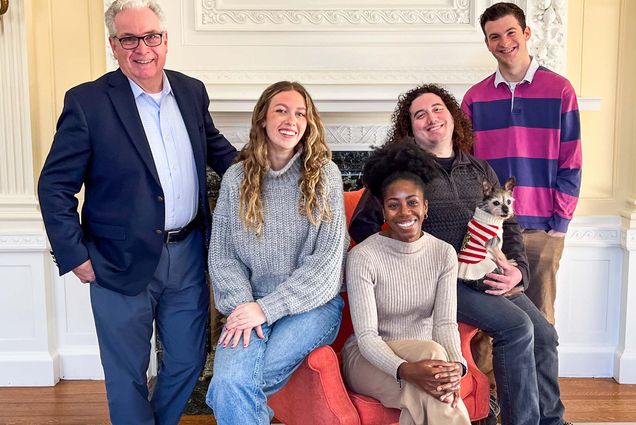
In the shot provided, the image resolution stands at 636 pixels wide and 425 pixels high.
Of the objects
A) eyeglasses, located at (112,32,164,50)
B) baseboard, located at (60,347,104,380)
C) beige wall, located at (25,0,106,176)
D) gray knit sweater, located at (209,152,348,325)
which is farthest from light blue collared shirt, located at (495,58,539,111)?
baseboard, located at (60,347,104,380)

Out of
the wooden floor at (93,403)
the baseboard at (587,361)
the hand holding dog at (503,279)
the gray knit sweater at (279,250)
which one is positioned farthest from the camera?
the baseboard at (587,361)

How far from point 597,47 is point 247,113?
68.8 inches

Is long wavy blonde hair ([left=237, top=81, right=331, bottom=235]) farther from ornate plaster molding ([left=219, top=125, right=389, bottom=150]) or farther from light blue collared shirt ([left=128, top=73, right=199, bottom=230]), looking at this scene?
ornate plaster molding ([left=219, top=125, right=389, bottom=150])

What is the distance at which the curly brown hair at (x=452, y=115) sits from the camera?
2.62 m

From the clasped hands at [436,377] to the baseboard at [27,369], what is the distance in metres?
2.10

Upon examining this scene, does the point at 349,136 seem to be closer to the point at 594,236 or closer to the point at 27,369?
the point at 594,236

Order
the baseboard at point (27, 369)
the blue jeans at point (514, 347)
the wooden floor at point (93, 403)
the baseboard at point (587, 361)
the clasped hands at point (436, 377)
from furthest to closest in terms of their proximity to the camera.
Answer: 1. the baseboard at point (587, 361)
2. the baseboard at point (27, 369)
3. the wooden floor at point (93, 403)
4. the blue jeans at point (514, 347)
5. the clasped hands at point (436, 377)

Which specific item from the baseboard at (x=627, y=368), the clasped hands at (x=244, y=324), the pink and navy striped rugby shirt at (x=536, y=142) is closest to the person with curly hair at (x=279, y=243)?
the clasped hands at (x=244, y=324)

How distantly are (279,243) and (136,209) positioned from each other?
490 millimetres

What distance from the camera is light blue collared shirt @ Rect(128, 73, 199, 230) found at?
237 cm

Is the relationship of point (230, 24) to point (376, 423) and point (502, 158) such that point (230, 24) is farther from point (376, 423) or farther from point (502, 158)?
point (376, 423)

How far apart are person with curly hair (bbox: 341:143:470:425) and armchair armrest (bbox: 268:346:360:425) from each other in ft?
0.31

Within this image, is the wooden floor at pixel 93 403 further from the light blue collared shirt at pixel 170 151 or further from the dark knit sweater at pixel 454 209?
the light blue collared shirt at pixel 170 151

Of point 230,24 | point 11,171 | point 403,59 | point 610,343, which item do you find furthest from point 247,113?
point 610,343
